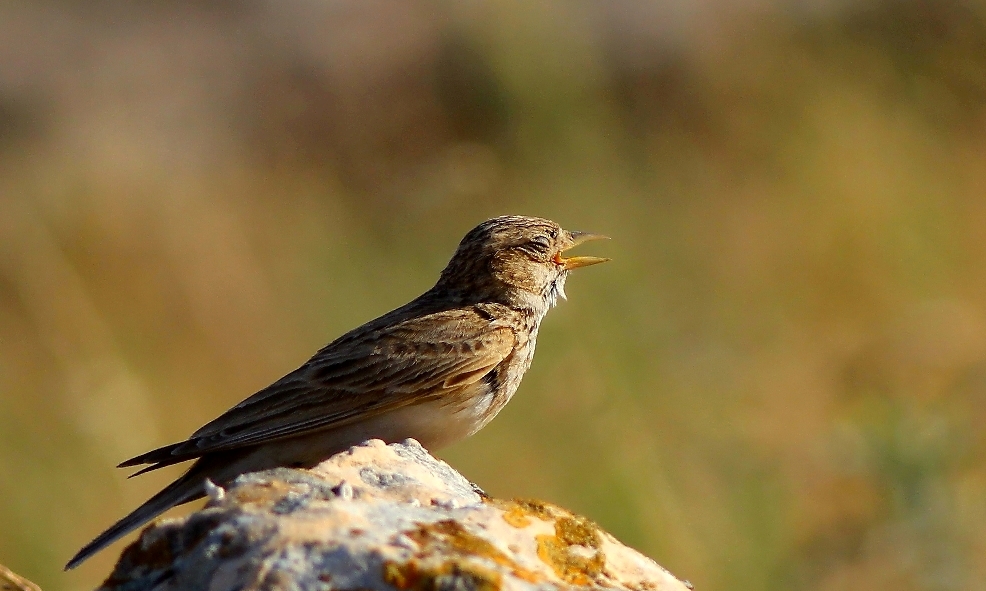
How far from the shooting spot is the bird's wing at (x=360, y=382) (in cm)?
553

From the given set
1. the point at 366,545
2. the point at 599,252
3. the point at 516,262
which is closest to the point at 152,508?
the point at 366,545

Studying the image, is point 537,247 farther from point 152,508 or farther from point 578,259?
point 152,508

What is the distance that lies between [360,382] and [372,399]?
101 mm

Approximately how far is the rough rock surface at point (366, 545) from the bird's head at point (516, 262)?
2.98 m

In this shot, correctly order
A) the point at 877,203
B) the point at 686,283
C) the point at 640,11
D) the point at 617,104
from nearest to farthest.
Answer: the point at 877,203 → the point at 686,283 → the point at 617,104 → the point at 640,11

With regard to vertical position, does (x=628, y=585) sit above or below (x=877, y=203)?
below

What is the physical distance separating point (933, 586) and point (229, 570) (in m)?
3.84

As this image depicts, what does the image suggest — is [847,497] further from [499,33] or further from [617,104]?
[617,104]

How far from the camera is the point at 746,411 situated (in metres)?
8.96

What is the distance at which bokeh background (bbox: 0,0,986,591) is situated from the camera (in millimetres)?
6316

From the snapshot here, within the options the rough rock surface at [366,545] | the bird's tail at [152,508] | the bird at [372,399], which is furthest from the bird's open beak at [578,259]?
the rough rock surface at [366,545]

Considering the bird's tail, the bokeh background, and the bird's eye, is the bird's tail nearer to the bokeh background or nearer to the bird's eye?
the bokeh background

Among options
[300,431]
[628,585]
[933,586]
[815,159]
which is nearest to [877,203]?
[815,159]

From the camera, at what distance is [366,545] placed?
3166mm
